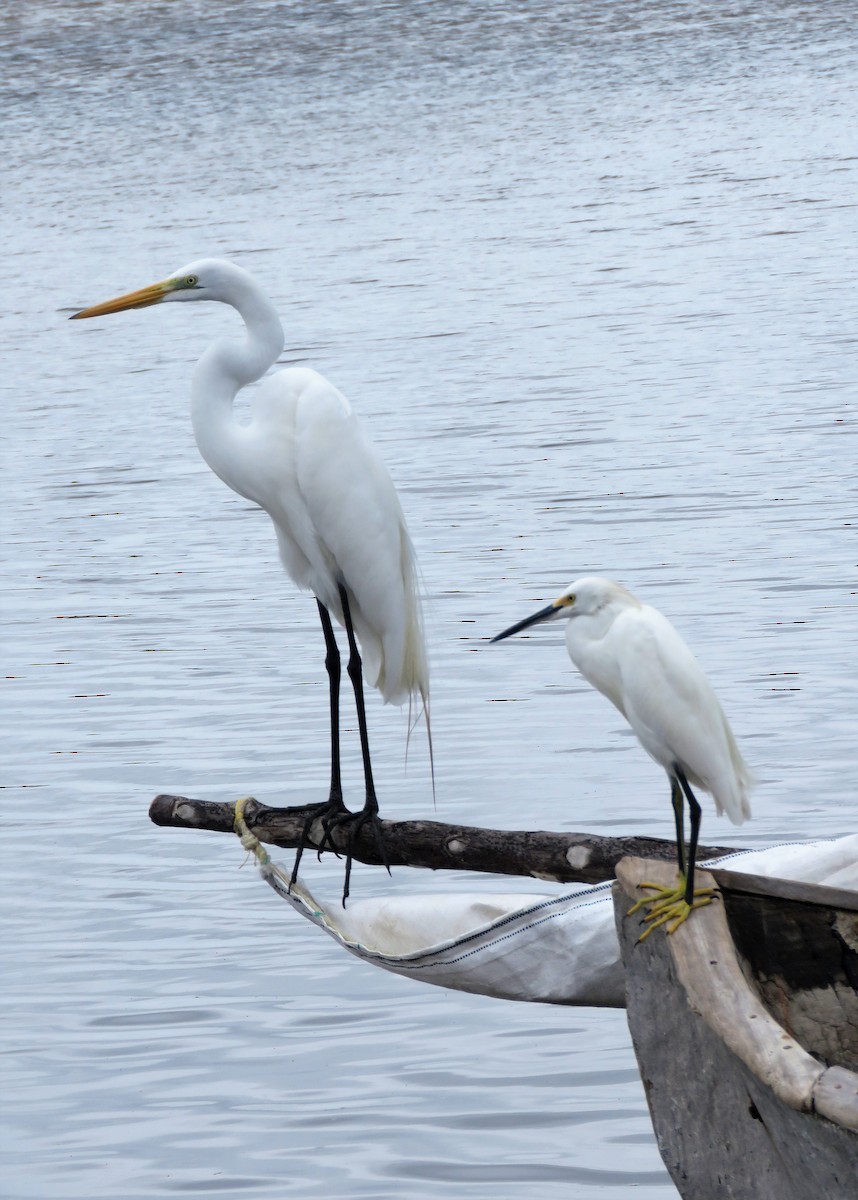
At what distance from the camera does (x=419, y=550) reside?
30.7ft

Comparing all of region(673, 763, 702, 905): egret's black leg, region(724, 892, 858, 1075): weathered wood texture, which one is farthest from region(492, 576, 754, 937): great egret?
region(724, 892, 858, 1075): weathered wood texture

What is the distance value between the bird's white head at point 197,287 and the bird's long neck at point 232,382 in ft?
0.05

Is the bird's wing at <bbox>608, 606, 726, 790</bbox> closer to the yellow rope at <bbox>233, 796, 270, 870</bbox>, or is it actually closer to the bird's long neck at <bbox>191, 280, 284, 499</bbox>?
the yellow rope at <bbox>233, 796, 270, 870</bbox>

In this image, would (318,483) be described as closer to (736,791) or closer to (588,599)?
(588,599)

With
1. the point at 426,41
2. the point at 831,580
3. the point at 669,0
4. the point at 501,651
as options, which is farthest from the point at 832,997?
the point at 669,0

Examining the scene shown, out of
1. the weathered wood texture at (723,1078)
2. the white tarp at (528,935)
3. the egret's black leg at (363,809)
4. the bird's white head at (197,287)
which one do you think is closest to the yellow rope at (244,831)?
the white tarp at (528,935)

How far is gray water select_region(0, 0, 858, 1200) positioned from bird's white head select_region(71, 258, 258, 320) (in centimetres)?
169

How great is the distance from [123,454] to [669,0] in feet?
64.5

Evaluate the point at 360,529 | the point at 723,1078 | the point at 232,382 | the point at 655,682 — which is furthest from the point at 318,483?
the point at 723,1078

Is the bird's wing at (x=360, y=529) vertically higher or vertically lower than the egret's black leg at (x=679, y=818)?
lower

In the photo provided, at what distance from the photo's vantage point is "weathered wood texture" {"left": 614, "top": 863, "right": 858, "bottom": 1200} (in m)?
2.89

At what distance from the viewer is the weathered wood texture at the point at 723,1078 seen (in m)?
2.89

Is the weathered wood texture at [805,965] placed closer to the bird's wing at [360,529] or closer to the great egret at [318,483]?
the great egret at [318,483]

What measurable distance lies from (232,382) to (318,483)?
36cm
